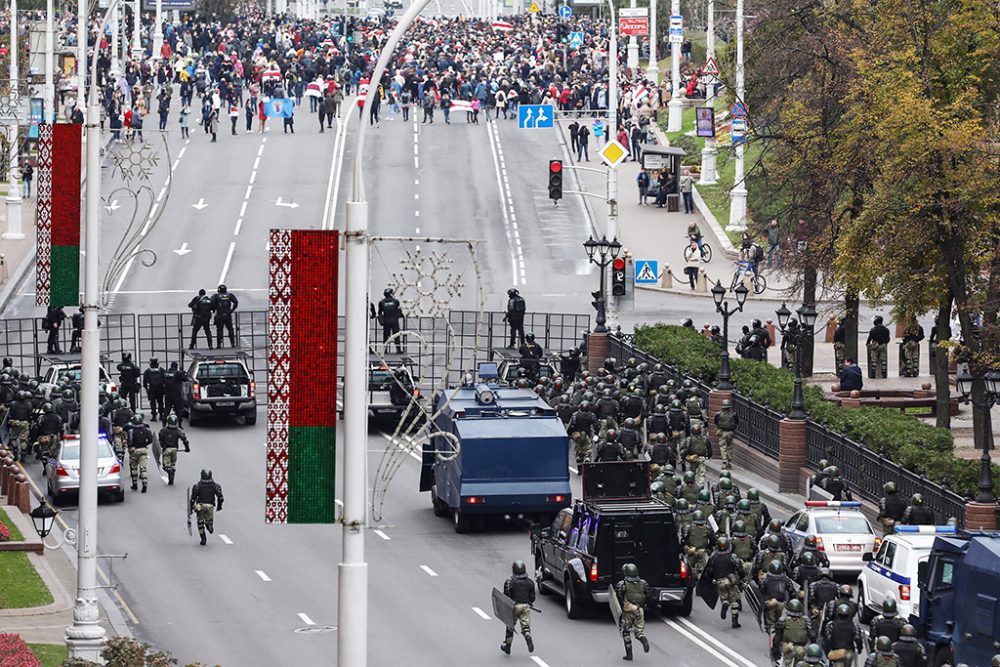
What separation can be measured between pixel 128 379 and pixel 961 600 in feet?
89.0

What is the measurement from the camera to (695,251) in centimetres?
7125

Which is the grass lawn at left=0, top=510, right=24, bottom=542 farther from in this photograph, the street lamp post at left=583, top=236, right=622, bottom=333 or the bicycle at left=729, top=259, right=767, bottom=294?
the bicycle at left=729, top=259, right=767, bottom=294

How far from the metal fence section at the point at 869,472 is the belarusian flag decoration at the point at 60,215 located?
50.2 ft

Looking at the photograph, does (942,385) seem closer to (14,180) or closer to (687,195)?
(687,195)

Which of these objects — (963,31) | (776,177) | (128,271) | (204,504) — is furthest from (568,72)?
(204,504)

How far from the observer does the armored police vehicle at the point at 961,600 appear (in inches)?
1075

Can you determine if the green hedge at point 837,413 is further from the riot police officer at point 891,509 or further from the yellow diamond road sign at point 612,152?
the yellow diamond road sign at point 612,152

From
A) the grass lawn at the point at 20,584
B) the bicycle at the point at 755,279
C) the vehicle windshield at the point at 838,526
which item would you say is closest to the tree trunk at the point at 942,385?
the vehicle windshield at the point at 838,526

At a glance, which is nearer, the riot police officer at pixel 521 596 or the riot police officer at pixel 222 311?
the riot police officer at pixel 521 596

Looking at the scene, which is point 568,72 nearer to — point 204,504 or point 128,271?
point 128,271

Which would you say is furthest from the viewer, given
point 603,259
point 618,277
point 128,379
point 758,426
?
A: point 603,259

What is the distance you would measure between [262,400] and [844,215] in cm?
1540

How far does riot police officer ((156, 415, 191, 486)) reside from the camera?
43.1 m

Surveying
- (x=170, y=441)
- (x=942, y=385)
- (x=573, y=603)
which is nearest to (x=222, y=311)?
(x=170, y=441)
